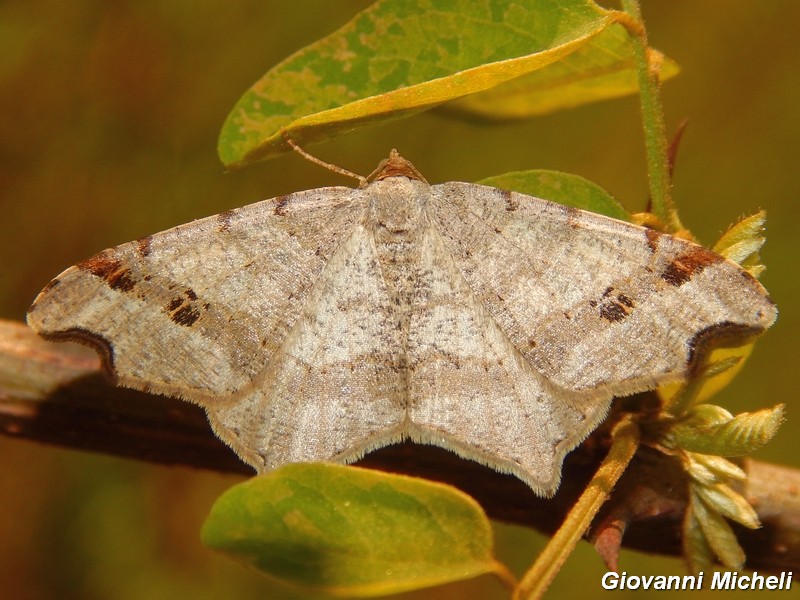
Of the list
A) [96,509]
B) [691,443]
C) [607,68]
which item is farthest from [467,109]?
[96,509]

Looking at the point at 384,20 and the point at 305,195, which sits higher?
the point at 384,20

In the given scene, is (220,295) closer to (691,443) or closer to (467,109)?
(467,109)

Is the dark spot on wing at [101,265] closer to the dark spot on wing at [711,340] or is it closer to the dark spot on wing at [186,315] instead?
the dark spot on wing at [186,315]

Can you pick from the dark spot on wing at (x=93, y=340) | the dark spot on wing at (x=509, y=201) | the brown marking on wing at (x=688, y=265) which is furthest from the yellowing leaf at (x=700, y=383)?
the dark spot on wing at (x=93, y=340)

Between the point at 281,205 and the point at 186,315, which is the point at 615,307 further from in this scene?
the point at 186,315

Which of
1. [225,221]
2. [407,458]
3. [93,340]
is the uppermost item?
[225,221]

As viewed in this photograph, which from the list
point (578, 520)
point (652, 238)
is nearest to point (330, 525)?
point (578, 520)
